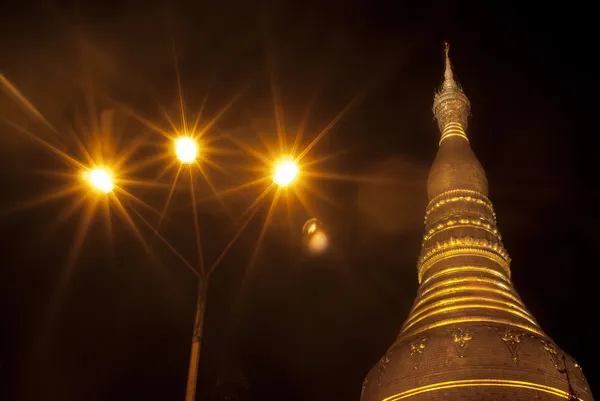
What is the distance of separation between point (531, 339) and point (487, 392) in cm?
178

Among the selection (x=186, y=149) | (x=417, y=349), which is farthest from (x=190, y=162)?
(x=417, y=349)

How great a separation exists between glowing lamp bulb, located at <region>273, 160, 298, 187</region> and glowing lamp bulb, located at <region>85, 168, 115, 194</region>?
2.73 meters

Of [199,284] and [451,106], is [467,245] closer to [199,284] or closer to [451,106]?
[451,106]

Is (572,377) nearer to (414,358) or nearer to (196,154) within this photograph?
(414,358)

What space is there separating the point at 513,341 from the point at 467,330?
906mm

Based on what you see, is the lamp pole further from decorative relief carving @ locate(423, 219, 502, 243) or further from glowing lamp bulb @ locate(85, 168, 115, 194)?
decorative relief carving @ locate(423, 219, 502, 243)

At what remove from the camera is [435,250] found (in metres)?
14.0

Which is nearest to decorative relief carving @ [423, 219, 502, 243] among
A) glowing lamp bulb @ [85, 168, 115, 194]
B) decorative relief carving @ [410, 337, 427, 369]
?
decorative relief carving @ [410, 337, 427, 369]

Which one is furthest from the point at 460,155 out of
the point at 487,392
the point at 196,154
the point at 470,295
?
the point at 196,154

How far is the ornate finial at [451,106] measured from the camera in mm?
18031

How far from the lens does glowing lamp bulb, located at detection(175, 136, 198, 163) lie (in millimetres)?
8914

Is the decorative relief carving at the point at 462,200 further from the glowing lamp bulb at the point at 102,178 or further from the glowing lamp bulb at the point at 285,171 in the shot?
the glowing lamp bulb at the point at 102,178

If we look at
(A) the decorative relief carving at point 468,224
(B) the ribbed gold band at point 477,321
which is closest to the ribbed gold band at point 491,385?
(B) the ribbed gold band at point 477,321

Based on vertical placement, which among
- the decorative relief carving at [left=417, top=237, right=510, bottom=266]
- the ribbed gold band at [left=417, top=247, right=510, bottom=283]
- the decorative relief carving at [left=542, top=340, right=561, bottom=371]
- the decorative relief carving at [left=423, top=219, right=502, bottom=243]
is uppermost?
the decorative relief carving at [left=423, top=219, right=502, bottom=243]
